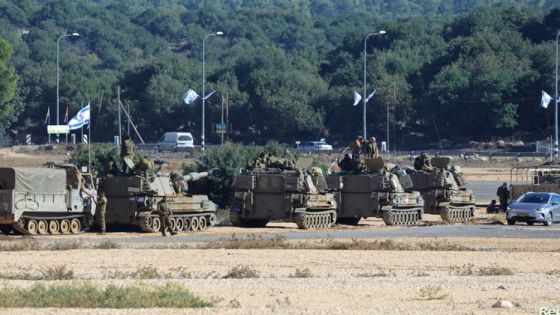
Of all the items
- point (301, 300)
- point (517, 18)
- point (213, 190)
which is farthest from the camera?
point (517, 18)

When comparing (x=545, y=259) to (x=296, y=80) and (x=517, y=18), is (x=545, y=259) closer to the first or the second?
(x=296, y=80)

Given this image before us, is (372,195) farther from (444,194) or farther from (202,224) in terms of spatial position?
(202,224)

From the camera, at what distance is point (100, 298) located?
74.2ft

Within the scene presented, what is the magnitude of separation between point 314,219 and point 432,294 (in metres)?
22.0

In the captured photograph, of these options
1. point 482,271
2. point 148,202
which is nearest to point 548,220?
point 148,202

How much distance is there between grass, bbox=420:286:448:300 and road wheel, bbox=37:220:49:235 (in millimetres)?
19006

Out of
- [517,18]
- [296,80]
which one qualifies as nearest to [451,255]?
[296,80]

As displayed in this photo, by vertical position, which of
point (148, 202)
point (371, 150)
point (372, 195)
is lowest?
point (148, 202)

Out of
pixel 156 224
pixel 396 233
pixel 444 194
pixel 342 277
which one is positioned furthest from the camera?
pixel 444 194

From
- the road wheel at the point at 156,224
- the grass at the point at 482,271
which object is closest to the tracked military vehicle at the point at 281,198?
the road wheel at the point at 156,224

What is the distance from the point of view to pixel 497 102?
340ft

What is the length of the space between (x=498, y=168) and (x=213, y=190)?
3645 centimetres

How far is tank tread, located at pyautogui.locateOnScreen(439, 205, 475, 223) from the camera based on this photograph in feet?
168

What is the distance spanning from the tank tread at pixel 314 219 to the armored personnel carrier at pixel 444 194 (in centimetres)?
592
